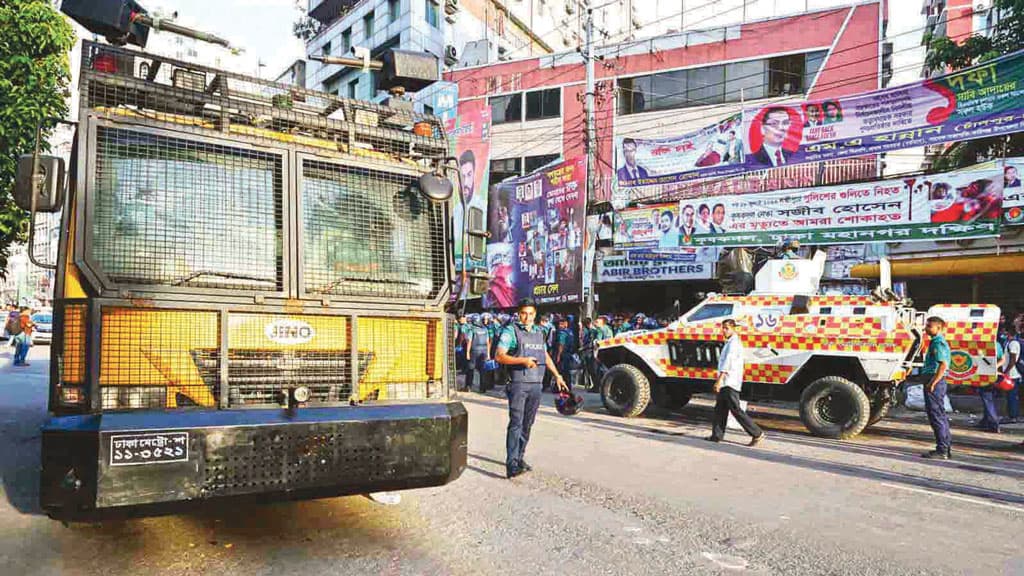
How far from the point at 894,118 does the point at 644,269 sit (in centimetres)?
851

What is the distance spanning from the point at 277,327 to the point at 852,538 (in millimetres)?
4117

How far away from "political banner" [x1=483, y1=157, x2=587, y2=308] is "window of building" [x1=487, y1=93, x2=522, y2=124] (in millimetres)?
5774

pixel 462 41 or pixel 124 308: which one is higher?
pixel 462 41

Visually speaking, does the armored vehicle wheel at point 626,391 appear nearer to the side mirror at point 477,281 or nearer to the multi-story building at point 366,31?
the side mirror at point 477,281

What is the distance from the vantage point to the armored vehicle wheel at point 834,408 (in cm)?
945

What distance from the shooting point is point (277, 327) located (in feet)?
14.6

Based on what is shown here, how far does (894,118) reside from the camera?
558 inches

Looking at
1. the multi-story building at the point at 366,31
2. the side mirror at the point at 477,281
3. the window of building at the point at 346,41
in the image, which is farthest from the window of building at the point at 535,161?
the side mirror at the point at 477,281

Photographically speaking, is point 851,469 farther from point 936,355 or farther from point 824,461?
point 936,355

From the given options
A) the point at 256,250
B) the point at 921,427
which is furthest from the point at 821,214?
the point at 256,250

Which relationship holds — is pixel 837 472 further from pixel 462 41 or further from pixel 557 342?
pixel 462 41

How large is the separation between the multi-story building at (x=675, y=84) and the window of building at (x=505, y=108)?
0.13 feet

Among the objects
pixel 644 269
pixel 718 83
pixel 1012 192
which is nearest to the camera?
pixel 1012 192

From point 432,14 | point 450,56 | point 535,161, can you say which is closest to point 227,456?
point 535,161
